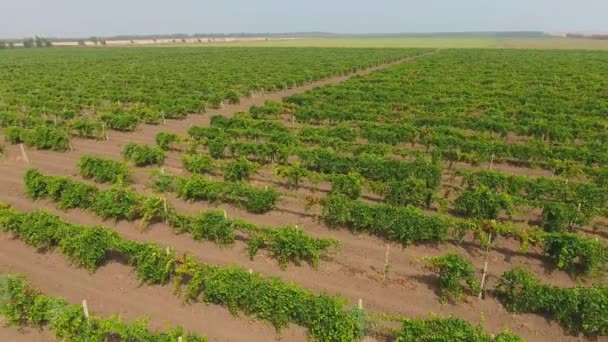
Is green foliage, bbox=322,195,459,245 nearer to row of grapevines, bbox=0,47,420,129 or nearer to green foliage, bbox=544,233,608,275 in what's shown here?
green foliage, bbox=544,233,608,275

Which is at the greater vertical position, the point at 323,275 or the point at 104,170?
the point at 104,170

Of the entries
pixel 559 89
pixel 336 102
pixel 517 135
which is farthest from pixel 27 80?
pixel 559 89

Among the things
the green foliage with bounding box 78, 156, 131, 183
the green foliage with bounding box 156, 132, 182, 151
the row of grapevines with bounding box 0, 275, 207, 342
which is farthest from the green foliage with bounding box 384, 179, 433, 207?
the green foliage with bounding box 156, 132, 182, 151

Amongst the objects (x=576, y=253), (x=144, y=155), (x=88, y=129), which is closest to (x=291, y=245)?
(x=576, y=253)

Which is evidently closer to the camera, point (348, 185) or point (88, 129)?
point (348, 185)

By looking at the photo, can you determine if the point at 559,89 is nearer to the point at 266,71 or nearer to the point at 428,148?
the point at 428,148

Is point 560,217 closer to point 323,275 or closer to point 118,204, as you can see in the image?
point 323,275

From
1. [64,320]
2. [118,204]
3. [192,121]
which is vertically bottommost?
[192,121]
